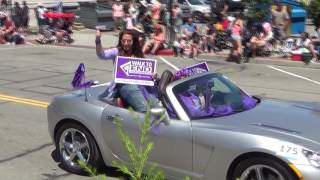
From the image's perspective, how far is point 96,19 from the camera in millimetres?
29656

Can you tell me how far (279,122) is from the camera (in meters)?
5.25

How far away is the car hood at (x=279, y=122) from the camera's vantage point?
192 inches

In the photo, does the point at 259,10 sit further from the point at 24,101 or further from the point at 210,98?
the point at 210,98

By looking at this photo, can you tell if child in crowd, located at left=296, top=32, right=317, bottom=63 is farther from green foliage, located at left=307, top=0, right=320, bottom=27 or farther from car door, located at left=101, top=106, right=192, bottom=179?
car door, located at left=101, top=106, right=192, bottom=179

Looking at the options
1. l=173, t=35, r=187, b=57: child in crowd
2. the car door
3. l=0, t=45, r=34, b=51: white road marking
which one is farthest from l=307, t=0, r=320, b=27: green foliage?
the car door

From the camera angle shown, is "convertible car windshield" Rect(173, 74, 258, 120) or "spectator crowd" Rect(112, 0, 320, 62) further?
"spectator crowd" Rect(112, 0, 320, 62)

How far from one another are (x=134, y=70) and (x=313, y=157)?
2297 mm

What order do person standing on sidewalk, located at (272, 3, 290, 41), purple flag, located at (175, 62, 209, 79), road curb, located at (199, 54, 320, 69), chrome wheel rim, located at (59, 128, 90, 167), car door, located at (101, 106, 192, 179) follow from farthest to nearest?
person standing on sidewalk, located at (272, 3, 290, 41), road curb, located at (199, 54, 320, 69), chrome wheel rim, located at (59, 128, 90, 167), purple flag, located at (175, 62, 209, 79), car door, located at (101, 106, 192, 179)

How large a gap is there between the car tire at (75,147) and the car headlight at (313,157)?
2.48m

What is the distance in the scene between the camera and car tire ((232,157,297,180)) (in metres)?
4.61

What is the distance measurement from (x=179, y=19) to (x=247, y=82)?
11213 mm

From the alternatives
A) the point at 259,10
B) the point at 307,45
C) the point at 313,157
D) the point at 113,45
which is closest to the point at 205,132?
the point at 313,157

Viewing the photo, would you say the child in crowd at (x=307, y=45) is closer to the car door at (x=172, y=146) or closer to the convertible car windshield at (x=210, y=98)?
the convertible car windshield at (x=210, y=98)

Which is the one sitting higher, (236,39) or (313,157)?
(236,39)
